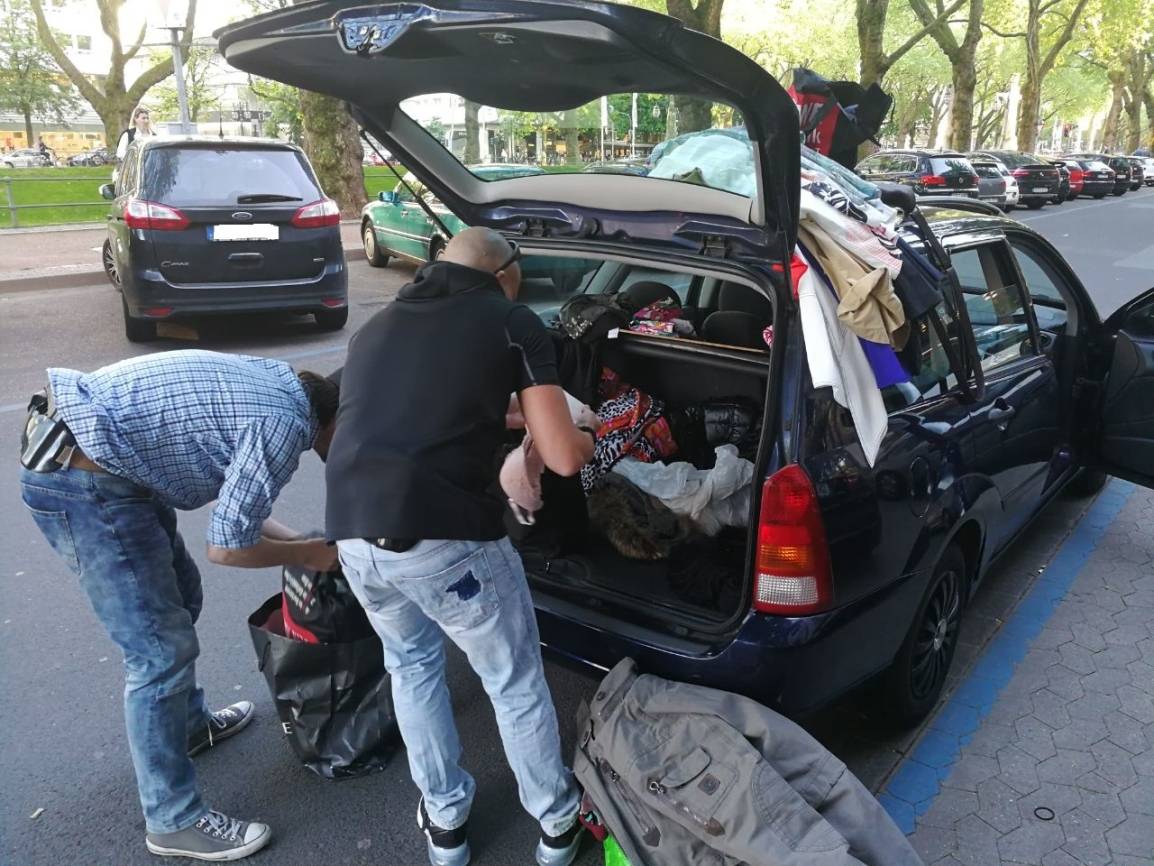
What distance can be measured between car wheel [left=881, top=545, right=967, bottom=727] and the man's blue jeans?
2.03 meters

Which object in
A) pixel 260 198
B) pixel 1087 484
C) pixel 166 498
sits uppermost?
pixel 260 198

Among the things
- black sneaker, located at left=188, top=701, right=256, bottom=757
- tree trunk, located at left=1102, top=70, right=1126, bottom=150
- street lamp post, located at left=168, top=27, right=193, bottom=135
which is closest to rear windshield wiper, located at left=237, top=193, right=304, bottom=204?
street lamp post, located at left=168, top=27, right=193, bottom=135

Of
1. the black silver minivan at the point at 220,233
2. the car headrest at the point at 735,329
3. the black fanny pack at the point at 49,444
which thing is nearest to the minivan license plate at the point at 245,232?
the black silver minivan at the point at 220,233

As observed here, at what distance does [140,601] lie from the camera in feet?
7.63

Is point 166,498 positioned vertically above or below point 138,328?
above

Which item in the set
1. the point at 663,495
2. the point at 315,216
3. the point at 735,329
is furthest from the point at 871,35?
the point at 663,495

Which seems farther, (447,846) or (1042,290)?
(1042,290)

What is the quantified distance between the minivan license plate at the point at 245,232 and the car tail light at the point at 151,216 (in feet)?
0.96

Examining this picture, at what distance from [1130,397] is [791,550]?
2451mm

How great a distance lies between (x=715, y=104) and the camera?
2359 mm

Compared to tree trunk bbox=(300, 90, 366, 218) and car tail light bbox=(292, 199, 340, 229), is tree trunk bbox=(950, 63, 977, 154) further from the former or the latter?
car tail light bbox=(292, 199, 340, 229)

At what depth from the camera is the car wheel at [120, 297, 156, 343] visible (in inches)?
324

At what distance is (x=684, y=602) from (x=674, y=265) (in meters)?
1.02

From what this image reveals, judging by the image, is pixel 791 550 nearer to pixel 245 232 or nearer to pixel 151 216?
pixel 245 232
